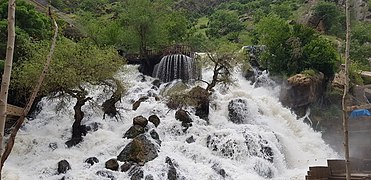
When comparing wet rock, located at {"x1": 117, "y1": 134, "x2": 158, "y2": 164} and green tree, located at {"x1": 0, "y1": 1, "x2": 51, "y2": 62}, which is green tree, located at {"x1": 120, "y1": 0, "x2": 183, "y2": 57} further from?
wet rock, located at {"x1": 117, "y1": 134, "x2": 158, "y2": 164}

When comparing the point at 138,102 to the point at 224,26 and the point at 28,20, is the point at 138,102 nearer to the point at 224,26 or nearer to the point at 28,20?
the point at 28,20

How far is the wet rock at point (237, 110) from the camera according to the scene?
1969 cm

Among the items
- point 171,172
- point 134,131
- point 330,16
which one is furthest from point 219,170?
point 330,16

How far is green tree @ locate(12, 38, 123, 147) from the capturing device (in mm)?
14953

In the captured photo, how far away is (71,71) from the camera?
590 inches

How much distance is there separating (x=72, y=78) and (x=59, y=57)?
1.36m

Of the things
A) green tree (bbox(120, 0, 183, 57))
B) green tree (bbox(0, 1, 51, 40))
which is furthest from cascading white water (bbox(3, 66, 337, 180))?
green tree (bbox(120, 0, 183, 57))

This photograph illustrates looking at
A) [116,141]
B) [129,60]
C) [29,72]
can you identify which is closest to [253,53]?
[129,60]

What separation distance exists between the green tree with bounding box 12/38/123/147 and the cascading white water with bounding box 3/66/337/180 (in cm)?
123

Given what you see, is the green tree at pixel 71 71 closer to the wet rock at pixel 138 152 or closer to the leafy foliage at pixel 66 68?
the leafy foliage at pixel 66 68

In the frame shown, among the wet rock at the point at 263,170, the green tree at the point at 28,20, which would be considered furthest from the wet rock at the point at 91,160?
the green tree at the point at 28,20

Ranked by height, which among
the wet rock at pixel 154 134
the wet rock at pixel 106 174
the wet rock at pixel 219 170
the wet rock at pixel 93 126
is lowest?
the wet rock at pixel 219 170

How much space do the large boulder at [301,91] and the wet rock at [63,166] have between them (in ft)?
43.7

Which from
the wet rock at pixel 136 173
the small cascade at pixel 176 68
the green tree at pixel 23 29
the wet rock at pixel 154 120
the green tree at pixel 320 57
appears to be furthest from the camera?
the small cascade at pixel 176 68
